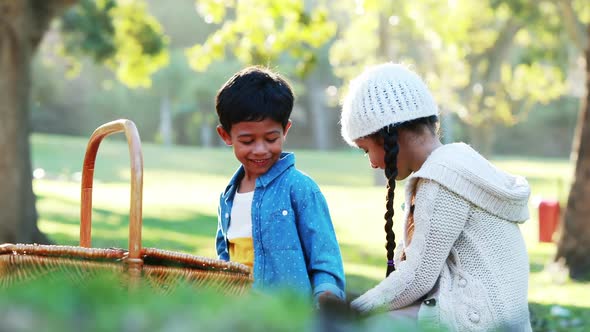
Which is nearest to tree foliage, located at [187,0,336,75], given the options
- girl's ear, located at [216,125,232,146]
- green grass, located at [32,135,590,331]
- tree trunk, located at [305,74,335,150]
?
green grass, located at [32,135,590,331]

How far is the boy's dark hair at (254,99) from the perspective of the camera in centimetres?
376

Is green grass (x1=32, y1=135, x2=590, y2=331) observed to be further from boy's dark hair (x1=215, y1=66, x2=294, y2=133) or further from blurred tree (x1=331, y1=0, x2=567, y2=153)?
blurred tree (x1=331, y1=0, x2=567, y2=153)

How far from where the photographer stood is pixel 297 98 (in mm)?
7805

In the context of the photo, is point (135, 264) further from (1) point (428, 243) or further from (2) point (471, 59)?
(2) point (471, 59)

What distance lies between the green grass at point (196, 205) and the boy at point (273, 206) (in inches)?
116

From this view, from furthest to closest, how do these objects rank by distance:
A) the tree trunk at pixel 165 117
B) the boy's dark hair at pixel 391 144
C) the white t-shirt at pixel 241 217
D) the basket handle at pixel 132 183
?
the tree trunk at pixel 165 117 → the white t-shirt at pixel 241 217 → the boy's dark hair at pixel 391 144 → the basket handle at pixel 132 183

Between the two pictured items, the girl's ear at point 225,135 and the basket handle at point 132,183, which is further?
the girl's ear at point 225,135

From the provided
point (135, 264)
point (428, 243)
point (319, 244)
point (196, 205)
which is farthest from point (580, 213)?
point (196, 205)

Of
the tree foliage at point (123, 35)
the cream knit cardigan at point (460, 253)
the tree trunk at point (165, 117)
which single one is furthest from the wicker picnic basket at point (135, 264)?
the tree trunk at point (165, 117)

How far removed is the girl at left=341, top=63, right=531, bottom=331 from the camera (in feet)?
11.1

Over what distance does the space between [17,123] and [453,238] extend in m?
8.52

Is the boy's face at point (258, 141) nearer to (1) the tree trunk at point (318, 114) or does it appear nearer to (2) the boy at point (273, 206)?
(2) the boy at point (273, 206)

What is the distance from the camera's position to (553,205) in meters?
15.4

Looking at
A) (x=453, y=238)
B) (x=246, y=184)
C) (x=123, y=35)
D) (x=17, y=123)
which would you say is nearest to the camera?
(x=453, y=238)
